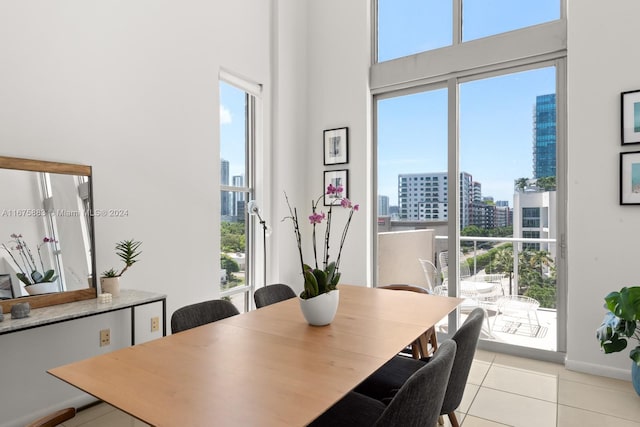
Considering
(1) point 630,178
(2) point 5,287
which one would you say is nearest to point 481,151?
(1) point 630,178

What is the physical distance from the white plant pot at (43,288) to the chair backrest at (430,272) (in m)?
3.27

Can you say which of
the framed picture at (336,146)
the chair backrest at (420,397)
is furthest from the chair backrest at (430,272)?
the chair backrest at (420,397)

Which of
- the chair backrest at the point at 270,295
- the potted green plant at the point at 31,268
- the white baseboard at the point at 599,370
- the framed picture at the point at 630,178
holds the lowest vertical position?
the white baseboard at the point at 599,370

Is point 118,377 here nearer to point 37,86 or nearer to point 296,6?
point 37,86

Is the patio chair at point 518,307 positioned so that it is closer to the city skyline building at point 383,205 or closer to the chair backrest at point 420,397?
the city skyline building at point 383,205

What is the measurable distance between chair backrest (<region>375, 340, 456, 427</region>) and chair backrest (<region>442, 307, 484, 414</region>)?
Answer: 15.4 inches

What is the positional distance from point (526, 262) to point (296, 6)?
12.5 feet

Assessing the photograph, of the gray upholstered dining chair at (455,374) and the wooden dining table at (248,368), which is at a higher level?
the wooden dining table at (248,368)

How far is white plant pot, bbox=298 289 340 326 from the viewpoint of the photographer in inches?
73.7

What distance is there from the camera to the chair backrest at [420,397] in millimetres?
1147

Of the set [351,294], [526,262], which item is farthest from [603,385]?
[351,294]

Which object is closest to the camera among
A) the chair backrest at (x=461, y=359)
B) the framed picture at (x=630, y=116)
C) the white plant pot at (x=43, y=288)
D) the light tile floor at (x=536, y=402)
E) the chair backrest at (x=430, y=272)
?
the chair backrest at (x=461, y=359)

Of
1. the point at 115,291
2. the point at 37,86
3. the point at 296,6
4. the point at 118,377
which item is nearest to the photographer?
the point at 118,377

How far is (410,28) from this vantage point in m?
4.16
